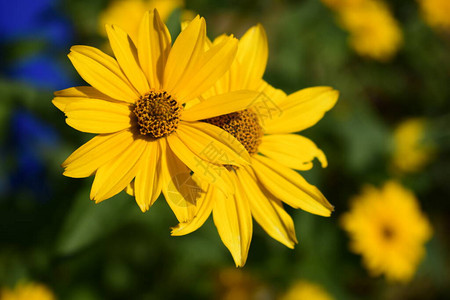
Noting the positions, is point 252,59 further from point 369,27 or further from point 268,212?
point 369,27

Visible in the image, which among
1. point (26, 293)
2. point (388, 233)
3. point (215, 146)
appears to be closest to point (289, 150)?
point (215, 146)

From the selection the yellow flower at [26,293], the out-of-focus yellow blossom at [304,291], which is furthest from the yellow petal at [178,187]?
the out-of-focus yellow blossom at [304,291]

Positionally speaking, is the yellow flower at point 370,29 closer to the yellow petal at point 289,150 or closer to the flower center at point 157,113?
the yellow petal at point 289,150

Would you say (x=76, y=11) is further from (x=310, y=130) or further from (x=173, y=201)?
(x=173, y=201)

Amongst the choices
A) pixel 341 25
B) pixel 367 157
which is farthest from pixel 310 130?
pixel 341 25

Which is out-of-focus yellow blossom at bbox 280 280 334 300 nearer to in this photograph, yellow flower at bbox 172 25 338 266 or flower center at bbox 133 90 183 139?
yellow flower at bbox 172 25 338 266

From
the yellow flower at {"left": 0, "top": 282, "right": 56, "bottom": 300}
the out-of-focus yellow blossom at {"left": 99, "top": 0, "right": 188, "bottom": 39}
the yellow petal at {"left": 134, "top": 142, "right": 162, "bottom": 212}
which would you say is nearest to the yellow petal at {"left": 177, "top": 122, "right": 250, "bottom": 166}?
the yellow petal at {"left": 134, "top": 142, "right": 162, "bottom": 212}
